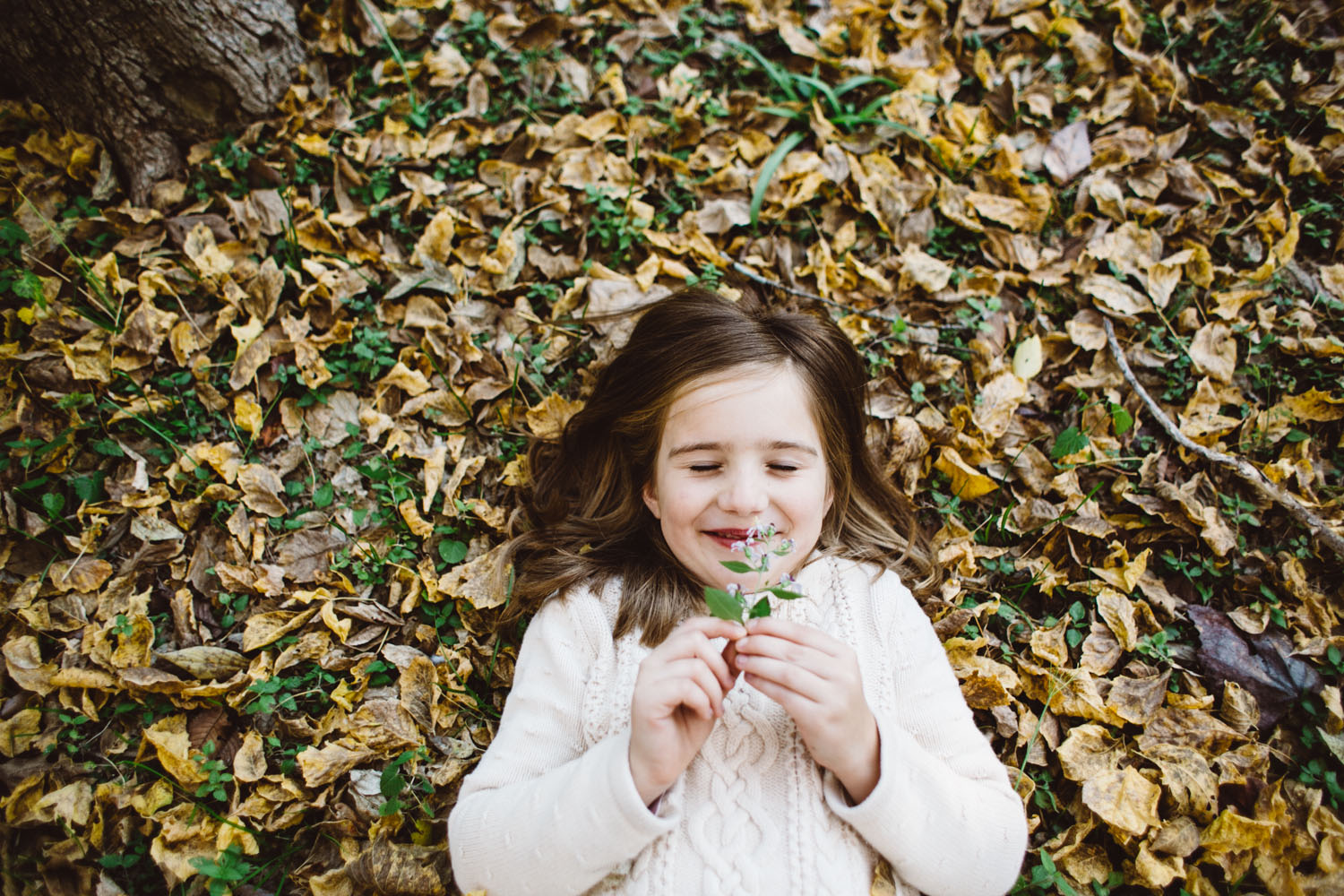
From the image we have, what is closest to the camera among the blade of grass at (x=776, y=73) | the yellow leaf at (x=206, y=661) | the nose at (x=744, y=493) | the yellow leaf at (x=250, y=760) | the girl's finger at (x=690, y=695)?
the girl's finger at (x=690, y=695)

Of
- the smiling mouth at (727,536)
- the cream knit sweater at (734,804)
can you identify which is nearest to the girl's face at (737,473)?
the smiling mouth at (727,536)

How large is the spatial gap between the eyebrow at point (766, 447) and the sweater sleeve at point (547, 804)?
2.09 feet

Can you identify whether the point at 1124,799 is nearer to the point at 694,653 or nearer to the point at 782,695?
the point at 782,695

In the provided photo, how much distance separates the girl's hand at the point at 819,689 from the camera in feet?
5.53

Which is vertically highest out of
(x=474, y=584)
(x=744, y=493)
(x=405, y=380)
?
(x=405, y=380)

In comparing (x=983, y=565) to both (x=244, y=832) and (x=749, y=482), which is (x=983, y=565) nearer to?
(x=749, y=482)

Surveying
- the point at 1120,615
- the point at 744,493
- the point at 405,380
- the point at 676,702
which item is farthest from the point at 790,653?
the point at 405,380

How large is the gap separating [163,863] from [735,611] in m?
1.77

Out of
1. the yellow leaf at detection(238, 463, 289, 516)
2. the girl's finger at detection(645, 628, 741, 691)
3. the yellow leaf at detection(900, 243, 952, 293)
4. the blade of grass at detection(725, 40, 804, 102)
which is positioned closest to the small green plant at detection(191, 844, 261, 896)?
the yellow leaf at detection(238, 463, 289, 516)

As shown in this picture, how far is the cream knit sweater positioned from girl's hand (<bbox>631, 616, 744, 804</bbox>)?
6 cm

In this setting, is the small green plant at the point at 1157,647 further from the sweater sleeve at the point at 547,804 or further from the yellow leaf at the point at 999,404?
the sweater sleeve at the point at 547,804

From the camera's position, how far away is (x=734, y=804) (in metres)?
1.82

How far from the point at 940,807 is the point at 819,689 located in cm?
45

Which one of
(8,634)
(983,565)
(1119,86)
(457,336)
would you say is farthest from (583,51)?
(8,634)
